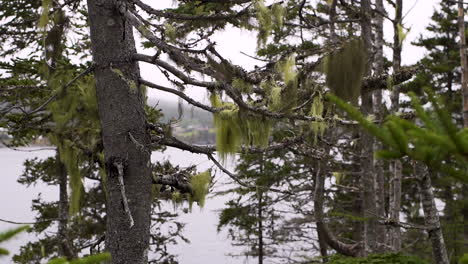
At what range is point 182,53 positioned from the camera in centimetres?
490

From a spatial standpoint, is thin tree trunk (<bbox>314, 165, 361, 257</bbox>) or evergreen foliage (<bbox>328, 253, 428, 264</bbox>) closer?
evergreen foliage (<bbox>328, 253, 428, 264</bbox>)

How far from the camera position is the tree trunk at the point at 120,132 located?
5105mm

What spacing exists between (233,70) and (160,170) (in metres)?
2.10

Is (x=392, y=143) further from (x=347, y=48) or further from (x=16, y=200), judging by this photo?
(x=16, y=200)

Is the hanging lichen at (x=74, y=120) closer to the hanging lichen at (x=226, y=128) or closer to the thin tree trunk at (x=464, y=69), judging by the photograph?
the hanging lichen at (x=226, y=128)

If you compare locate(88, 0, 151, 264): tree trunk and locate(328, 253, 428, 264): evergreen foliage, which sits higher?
locate(88, 0, 151, 264): tree trunk

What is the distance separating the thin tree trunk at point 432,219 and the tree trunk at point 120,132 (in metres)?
3.62

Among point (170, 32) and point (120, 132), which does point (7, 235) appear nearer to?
point (120, 132)

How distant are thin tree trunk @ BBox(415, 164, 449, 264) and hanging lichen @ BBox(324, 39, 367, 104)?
1.97m

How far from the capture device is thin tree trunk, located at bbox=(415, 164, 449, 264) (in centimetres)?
642

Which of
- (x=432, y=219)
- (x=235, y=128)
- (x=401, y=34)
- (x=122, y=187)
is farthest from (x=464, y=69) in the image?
(x=122, y=187)

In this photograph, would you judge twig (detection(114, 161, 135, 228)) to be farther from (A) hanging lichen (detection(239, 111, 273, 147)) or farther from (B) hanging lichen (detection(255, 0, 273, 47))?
(B) hanging lichen (detection(255, 0, 273, 47))

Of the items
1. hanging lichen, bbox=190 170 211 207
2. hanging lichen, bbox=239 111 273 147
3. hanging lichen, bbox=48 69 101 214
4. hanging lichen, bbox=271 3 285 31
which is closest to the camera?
hanging lichen, bbox=239 111 273 147

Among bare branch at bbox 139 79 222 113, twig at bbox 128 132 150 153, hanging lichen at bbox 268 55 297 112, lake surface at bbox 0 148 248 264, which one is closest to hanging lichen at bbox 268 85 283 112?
hanging lichen at bbox 268 55 297 112
